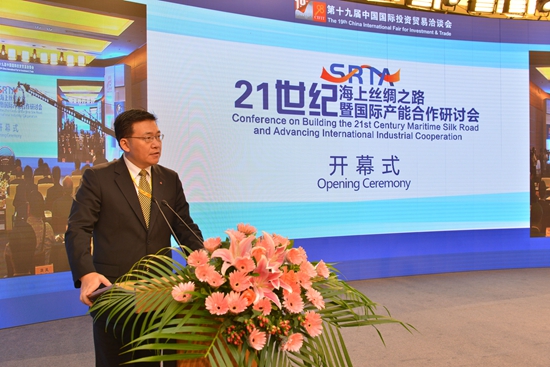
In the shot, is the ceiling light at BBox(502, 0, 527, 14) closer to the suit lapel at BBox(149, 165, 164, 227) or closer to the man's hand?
the suit lapel at BBox(149, 165, 164, 227)

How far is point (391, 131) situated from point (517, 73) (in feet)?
6.43

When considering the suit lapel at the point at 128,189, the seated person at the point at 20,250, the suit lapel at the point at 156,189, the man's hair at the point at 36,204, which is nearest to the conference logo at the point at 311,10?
the man's hair at the point at 36,204

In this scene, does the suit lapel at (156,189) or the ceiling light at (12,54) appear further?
the ceiling light at (12,54)

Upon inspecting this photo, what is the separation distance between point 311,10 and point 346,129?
4.18 ft

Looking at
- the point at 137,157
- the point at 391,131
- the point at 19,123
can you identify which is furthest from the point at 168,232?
the point at 391,131

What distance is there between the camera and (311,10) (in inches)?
195

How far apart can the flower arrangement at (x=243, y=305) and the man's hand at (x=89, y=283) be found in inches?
13.0

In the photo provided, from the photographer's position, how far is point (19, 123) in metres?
3.64

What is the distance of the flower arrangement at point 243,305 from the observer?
96cm

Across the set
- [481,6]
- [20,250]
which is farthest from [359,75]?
[20,250]

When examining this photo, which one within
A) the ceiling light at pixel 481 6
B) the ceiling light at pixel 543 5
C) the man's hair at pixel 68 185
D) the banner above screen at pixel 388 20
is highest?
the ceiling light at pixel 543 5

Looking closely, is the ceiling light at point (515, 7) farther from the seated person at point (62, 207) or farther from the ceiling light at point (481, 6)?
the seated person at point (62, 207)

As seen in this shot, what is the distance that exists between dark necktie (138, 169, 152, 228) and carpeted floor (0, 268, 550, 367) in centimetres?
157

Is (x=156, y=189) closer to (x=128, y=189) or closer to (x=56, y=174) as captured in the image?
(x=128, y=189)
